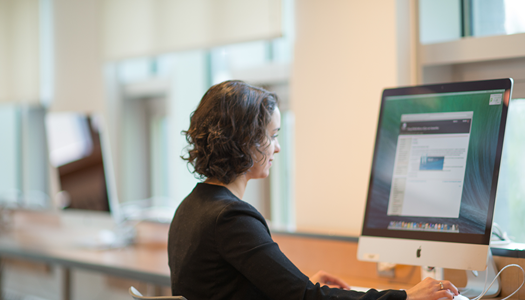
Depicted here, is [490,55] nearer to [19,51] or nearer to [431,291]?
[431,291]

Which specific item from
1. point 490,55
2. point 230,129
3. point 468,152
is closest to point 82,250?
point 230,129

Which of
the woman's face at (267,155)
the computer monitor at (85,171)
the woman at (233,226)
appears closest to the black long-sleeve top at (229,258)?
the woman at (233,226)

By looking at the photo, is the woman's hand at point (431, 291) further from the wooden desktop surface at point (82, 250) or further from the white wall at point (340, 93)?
the wooden desktop surface at point (82, 250)

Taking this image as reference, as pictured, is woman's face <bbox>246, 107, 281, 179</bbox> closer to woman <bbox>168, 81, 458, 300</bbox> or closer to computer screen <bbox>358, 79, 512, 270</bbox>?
woman <bbox>168, 81, 458, 300</bbox>

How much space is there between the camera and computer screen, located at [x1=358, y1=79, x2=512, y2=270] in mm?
1230

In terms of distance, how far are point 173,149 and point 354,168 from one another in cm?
137

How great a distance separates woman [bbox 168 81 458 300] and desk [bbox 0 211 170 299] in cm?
78

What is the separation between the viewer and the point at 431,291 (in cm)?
101

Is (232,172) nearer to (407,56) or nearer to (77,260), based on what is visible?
(407,56)

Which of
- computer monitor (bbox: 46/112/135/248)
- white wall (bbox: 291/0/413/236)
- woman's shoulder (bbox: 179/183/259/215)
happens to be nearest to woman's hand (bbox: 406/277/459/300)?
woman's shoulder (bbox: 179/183/259/215)

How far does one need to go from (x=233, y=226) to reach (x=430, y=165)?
62 cm

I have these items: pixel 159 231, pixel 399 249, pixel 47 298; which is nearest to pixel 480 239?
pixel 399 249

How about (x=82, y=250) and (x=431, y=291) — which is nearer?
(x=431, y=291)

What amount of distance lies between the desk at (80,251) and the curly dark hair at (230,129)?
841 millimetres
